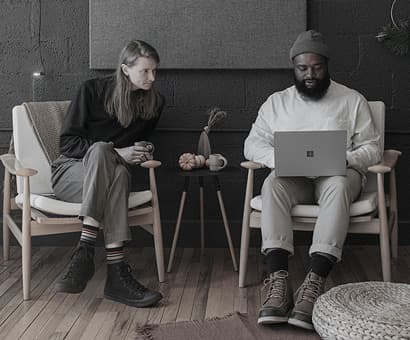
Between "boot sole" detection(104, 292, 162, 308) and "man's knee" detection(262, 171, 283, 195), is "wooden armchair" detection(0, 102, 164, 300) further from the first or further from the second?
"man's knee" detection(262, 171, 283, 195)

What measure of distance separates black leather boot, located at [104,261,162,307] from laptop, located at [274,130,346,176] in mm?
808

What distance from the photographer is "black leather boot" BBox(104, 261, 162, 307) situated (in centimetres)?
353

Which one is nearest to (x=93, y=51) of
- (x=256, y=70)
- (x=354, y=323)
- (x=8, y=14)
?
(x=8, y=14)

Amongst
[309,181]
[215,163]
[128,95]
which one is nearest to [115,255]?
[215,163]

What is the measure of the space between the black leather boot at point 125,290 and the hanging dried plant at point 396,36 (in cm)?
199

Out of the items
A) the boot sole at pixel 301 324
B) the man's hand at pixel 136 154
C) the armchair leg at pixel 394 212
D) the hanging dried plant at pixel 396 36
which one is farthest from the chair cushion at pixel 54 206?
the hanging dried plant at pixel 396 36

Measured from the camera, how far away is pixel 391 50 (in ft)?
14.8

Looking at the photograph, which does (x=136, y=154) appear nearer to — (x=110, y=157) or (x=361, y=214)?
(x=110, y=157)

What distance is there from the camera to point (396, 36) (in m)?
4.44

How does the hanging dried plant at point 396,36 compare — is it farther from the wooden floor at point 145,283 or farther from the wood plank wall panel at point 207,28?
the wooden floor at point 145,283

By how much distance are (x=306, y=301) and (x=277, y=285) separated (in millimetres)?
158

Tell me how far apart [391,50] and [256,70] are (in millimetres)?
771

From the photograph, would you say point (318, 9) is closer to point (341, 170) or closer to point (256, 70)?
point (256, 70)

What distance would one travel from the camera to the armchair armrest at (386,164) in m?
3.68
